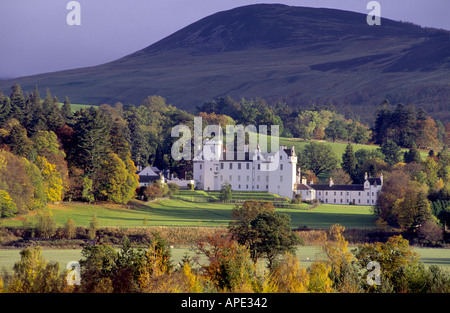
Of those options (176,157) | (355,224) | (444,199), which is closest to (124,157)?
(176,157)

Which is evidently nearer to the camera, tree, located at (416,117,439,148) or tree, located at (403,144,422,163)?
tree, located at (403,144,422,163)

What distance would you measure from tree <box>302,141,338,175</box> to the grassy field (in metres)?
25.6

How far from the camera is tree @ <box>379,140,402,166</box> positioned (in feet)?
364

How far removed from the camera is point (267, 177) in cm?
9856

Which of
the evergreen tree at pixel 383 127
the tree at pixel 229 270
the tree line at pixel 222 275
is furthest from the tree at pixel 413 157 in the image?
the tree at pixel 229 270

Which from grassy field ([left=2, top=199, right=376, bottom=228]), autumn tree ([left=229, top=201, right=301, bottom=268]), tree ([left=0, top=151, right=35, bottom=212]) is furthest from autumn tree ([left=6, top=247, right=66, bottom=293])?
tree ([left=0, top=151, right=35, bottom=212])

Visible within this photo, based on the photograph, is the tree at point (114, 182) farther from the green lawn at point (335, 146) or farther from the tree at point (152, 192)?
the green lawn at point (335, 146)

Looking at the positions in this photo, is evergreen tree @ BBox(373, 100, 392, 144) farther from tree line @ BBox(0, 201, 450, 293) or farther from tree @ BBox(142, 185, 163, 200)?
tree line @ BBox(0, 201, 450, 293)

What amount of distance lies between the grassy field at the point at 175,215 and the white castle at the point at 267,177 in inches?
423

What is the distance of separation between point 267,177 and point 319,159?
53.3 ft

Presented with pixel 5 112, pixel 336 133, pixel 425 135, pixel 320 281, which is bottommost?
pixel 320 281

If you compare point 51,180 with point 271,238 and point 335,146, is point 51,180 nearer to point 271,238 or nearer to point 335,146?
point 271,238

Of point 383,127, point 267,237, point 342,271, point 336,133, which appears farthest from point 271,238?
point 336,133

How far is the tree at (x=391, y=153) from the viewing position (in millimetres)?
110881
